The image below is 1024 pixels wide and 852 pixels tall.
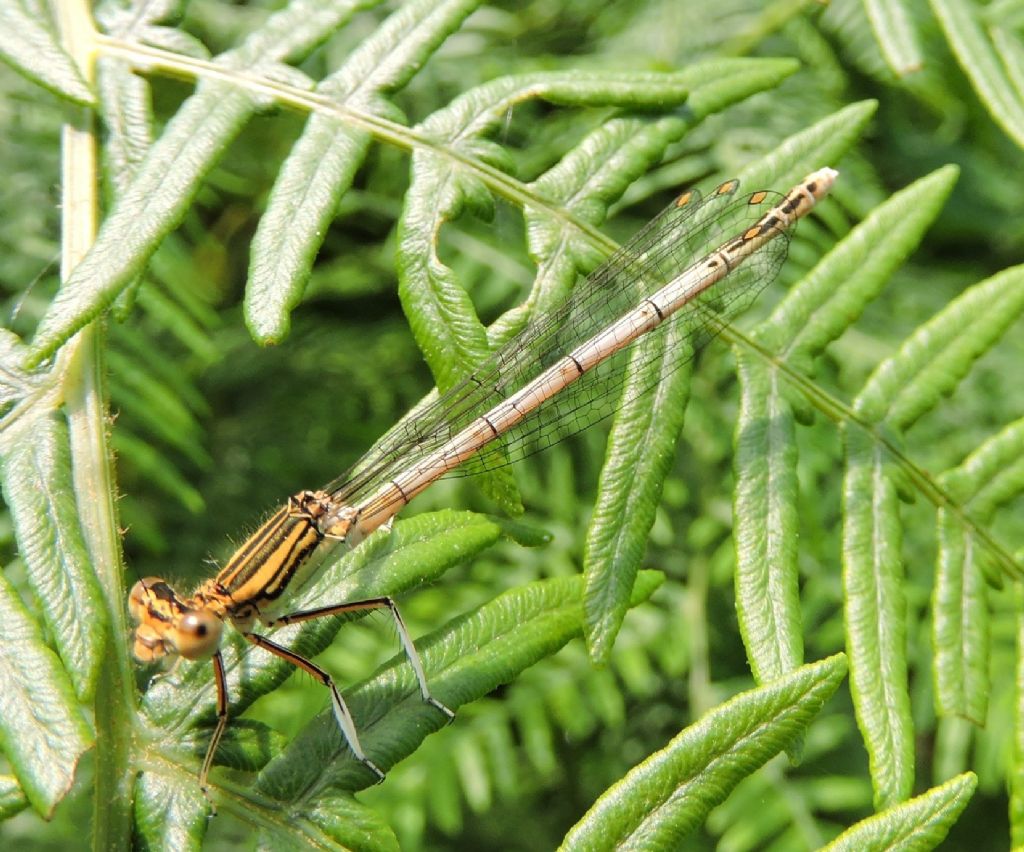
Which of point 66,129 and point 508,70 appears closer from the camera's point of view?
point 66,129

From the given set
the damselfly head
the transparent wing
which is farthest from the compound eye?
the transparent wing

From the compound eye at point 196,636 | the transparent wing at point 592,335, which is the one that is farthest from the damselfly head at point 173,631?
the transparent wing at point 592,335

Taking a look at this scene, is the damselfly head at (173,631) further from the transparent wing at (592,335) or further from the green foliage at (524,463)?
the transparent wing at (592,335)

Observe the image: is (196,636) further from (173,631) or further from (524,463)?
(524,463)

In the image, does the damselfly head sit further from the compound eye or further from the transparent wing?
the transparent wing

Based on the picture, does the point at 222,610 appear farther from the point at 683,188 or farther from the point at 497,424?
the point at 683,188

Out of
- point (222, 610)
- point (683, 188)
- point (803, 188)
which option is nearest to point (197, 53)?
point (222, 610)

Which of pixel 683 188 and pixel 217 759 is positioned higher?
pixel 683 188

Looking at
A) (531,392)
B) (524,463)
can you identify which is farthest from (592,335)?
(524,463)
